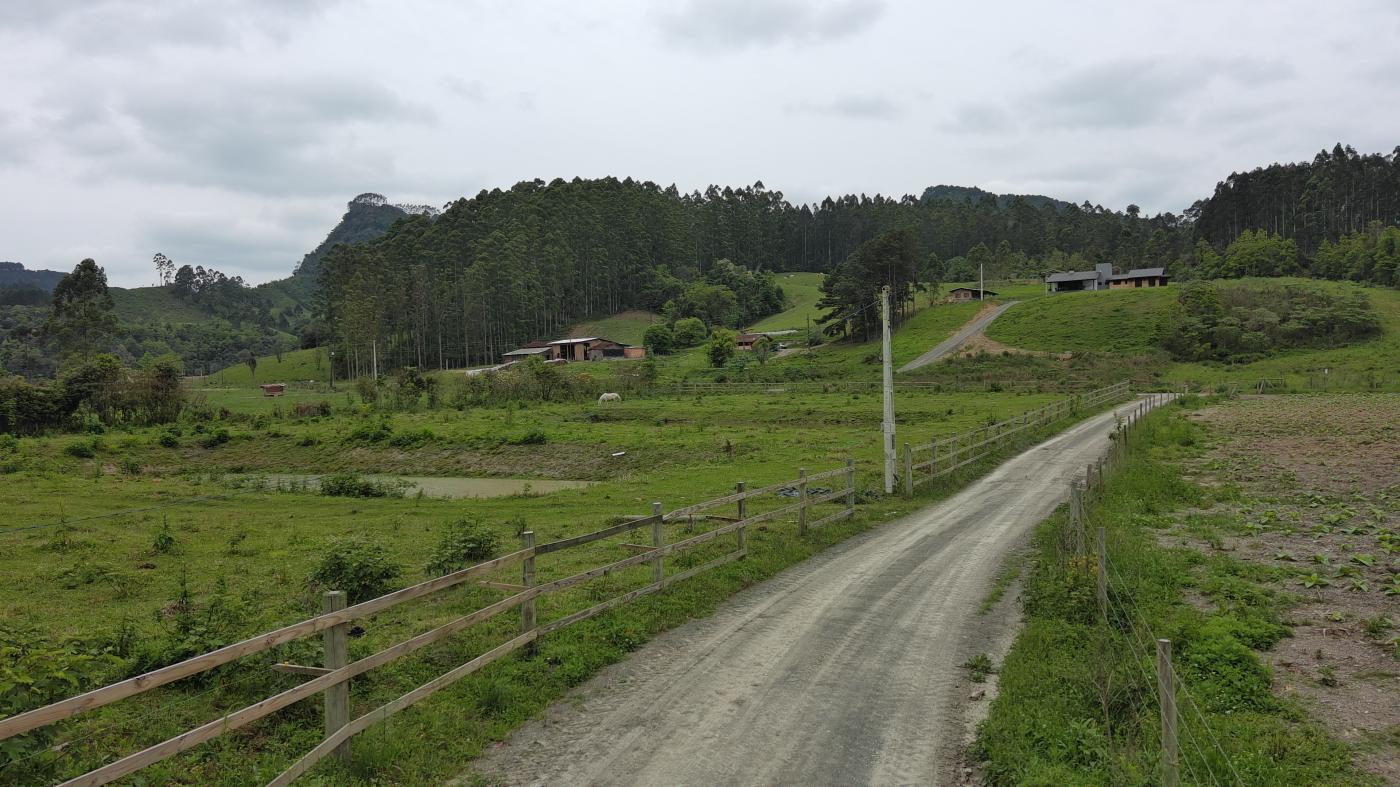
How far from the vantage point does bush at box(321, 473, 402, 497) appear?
30.7 metres

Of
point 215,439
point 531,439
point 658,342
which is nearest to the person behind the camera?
point 531,439

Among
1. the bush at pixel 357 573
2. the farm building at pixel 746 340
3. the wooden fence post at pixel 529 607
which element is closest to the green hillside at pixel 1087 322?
the farm building at pixel 746 340

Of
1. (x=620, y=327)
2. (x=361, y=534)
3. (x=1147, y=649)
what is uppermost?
(x=620, y=327)

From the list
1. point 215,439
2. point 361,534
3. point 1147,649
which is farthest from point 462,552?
point 215,439

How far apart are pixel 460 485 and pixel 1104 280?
4812 inches

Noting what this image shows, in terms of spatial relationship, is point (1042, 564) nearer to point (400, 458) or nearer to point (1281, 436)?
point (1281, 436)

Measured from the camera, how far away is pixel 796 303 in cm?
15512

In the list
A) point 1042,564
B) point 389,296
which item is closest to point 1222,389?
point 1042,564

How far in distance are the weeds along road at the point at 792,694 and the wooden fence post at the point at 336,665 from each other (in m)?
1.18

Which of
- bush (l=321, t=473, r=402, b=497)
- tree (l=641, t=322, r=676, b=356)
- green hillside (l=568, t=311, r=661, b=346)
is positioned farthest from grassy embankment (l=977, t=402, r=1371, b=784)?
green hillside (l=568, t=311, r=661, b=346)

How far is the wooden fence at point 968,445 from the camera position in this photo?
22766 millimetres

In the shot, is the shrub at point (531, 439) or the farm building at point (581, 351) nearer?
the shrub at point (531, 439)

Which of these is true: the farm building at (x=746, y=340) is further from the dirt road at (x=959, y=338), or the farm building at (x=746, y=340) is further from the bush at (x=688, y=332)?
the dirt road at (x=959, y=338)

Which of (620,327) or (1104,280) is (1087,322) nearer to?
(1104,280)
